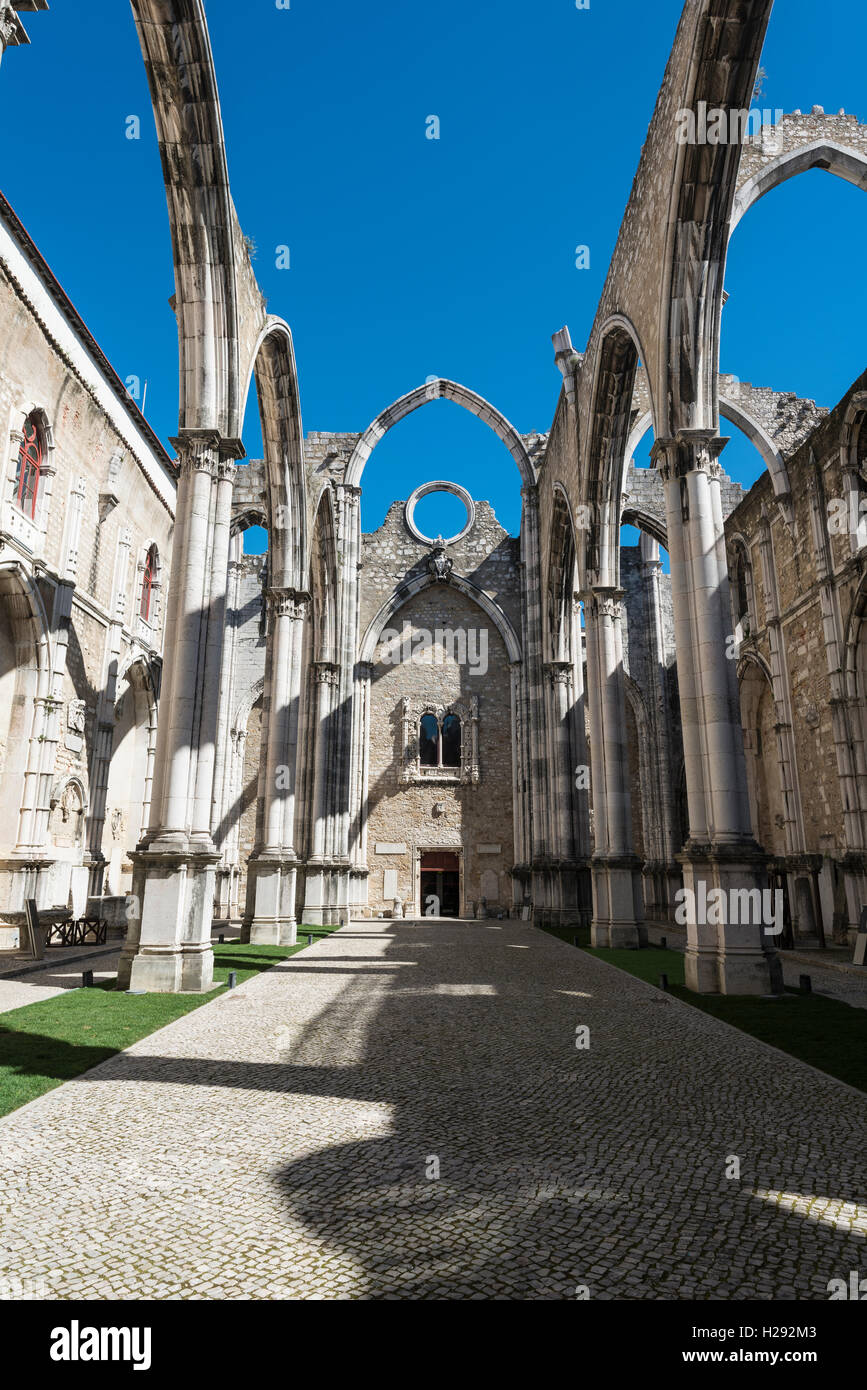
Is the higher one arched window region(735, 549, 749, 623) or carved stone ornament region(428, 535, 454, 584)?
carved stone ornament region(428, 535, 454, 584)

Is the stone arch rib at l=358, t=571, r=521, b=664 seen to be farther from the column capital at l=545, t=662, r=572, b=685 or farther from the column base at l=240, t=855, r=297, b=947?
the column base at l=240, t=855, r=297, b=947

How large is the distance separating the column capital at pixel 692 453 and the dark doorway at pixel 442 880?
17731 millimetres

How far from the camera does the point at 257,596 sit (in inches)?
1056

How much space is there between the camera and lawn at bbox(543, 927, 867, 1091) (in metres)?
5.43

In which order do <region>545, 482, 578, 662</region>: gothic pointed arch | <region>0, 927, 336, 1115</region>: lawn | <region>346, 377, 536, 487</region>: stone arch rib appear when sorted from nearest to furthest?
<region>0, 927, 336, 1115</region>: lawn, <region>545, 482, 578, 662</region>: gothic pointed arch, <region>346, 377, 536, 487</region>: stone arch rib

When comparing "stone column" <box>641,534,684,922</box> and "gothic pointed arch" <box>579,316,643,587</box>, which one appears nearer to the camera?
"gothic pointed arch" <box>579,316,643,587</box>

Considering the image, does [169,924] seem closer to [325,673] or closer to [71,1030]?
[71,1030]

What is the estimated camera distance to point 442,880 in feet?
84.8

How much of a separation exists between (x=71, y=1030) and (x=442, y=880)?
2002 centimetres

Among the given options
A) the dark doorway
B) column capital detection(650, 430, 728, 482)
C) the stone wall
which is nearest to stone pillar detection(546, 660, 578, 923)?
the stone wall

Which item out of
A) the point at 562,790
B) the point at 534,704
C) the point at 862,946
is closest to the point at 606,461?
the point at 562,790

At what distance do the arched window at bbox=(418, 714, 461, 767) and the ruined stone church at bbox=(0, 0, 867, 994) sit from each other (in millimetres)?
115
